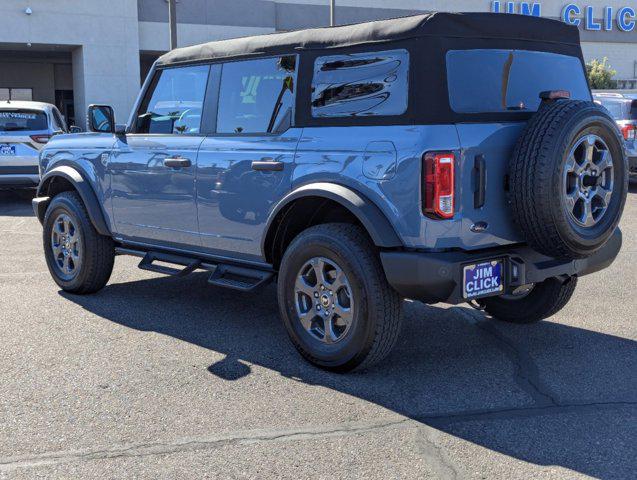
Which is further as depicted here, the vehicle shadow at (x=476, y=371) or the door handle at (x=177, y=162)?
the door handle at (x=177, y=162)

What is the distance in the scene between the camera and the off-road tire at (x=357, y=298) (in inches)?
165

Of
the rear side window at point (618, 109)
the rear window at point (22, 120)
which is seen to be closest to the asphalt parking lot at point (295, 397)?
the rear window at point (22, 120)

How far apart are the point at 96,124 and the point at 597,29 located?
3849 centimetres

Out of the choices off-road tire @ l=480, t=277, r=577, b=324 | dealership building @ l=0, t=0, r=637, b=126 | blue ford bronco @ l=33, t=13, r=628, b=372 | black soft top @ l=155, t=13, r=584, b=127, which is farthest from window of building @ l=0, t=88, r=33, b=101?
off-road tire @ l=480, t=277, r=577, b=324

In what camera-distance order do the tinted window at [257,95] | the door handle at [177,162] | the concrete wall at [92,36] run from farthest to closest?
the concrete wall at [92,36] < the door handle at [177,162] < the tinted window at [257,95]

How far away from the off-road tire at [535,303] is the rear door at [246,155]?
1.67m

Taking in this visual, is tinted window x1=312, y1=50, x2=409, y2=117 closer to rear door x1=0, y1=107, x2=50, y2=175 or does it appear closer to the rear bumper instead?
the rear bumper

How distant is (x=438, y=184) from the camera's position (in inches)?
156

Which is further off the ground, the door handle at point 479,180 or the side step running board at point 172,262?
the door handle at point 479,180

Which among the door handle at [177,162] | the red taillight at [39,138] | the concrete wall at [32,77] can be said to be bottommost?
the door handle at [177,162]

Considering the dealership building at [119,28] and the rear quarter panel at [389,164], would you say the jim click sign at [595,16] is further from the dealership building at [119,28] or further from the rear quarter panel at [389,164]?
the rear quarter panel at [389,164]

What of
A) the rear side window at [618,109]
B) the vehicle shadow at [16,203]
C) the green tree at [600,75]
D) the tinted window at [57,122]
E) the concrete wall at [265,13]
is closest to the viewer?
the vehicle shadow at [16,203]

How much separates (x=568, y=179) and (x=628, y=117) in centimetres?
1045

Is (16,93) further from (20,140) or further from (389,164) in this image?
(389,164)
